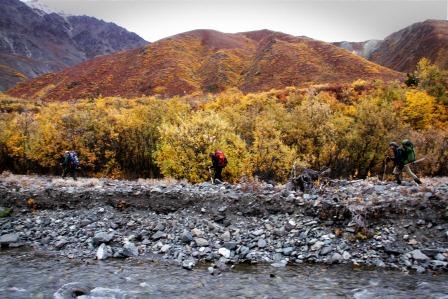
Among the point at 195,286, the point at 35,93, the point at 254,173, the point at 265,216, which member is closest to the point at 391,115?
the point at 254,173

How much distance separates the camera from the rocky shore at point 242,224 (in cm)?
1466

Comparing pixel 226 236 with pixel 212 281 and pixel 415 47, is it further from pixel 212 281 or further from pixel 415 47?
pixel 415 47

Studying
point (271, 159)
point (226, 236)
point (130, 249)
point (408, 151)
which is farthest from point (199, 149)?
point (408, 151)

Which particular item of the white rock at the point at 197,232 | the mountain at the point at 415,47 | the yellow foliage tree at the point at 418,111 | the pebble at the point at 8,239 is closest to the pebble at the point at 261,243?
the white rock at the point at 197,232

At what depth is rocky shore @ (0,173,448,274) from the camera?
14.7 meters

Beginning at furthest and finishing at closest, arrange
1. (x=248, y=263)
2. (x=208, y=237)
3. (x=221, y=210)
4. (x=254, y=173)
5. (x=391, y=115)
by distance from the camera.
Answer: (x=391, y=115) → (x=254, y=173) → (x=221, y=210) → (x=208, y=237) → (x=248, y=263)

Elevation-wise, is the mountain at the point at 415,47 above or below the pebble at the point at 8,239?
above

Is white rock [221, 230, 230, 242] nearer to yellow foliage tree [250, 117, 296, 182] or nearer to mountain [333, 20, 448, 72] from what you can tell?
yellow foliage tree [250, 117, 296, 182]

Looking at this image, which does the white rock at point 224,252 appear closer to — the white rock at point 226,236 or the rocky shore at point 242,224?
the rocky shore at point 242,224

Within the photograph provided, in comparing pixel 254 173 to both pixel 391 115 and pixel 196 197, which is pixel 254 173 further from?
pixel 391 115

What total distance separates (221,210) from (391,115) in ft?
70.1

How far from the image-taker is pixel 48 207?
20.9m

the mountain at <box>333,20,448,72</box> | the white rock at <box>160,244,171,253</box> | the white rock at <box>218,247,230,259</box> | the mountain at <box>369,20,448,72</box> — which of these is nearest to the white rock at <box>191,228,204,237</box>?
the white rock at <box>160,244,171,253</box>

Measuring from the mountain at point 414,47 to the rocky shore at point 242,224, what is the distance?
109166 millimetres
